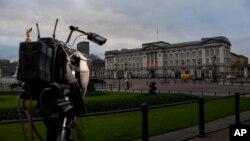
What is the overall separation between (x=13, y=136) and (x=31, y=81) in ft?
27.1

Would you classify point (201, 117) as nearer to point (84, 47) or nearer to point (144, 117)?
point (144, 117)

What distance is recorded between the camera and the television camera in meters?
2.62

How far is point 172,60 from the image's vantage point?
543 ft

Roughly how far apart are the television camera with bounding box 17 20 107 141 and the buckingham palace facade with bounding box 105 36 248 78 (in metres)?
135

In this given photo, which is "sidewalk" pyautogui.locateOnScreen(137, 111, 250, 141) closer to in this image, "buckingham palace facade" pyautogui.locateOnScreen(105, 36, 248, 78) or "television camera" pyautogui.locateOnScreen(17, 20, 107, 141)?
"television camera" pyautogui.locateOnScreen(17, 20, 107, 141)

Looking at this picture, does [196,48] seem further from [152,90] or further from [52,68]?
[52,68]

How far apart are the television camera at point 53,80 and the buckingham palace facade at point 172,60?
13475 cm

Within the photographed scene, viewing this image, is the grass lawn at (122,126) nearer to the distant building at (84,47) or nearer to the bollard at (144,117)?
the bollard at (144,117)

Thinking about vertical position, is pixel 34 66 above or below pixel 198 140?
above

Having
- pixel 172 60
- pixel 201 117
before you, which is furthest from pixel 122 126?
pixel 172 60

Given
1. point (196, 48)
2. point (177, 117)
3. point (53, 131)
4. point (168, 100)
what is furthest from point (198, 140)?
point (196, 48)

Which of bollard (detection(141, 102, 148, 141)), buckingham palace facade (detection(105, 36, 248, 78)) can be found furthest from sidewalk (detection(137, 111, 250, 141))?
buckingham palace facade (detection(105, 36, 248, 78))

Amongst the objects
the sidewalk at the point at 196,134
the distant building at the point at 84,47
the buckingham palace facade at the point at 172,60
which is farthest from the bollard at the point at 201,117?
the buckingham palace facade at the point at 172,60

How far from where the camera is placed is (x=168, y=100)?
20297 millimetres
